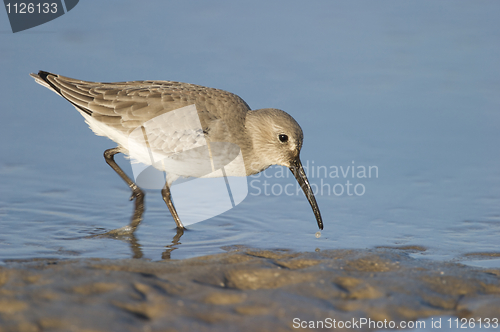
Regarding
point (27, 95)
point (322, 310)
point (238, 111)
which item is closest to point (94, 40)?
point (27, 95)

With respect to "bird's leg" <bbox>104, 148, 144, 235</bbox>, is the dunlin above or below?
above

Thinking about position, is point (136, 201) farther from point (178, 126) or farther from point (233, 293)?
point (233, 293)

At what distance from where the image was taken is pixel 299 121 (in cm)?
941

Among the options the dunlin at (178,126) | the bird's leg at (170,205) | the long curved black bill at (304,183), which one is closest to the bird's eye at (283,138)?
the dunlin at (178,126)

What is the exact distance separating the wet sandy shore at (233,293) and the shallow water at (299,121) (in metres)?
1.28

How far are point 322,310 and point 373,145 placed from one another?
5411mm

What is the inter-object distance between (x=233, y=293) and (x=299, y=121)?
18.6ft

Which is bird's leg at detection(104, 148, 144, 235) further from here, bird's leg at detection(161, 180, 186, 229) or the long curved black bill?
the long curved black bill

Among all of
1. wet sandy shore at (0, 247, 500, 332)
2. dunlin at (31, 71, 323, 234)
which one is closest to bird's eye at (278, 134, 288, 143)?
dunlin at (31, 71, 323, 234)

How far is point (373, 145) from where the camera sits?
8.97 metres

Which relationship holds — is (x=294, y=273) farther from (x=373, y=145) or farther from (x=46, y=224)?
(x=373, y=145)

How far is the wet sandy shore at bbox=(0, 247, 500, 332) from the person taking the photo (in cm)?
360


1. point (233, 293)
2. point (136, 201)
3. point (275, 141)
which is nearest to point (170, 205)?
point (136, 201)

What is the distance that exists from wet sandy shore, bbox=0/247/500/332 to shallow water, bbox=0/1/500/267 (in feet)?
4.20
